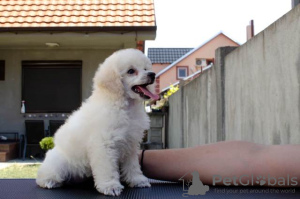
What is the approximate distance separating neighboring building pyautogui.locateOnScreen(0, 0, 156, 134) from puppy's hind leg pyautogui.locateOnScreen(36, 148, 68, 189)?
671 centimetres

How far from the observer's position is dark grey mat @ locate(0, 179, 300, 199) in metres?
2.19

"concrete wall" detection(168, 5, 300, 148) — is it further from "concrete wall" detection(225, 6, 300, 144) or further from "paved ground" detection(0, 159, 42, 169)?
"paved ground" detection(0, 159, 42, 169)

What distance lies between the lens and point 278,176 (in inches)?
88.8

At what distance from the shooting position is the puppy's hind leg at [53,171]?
244 centimetres

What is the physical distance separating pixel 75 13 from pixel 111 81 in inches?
279

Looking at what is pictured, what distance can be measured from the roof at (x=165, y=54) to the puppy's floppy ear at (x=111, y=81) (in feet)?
149

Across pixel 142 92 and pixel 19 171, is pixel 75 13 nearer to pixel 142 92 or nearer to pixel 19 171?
pixel 19 171

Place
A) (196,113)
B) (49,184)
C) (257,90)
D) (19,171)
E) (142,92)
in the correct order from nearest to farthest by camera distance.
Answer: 1. (49,184)
2. (142,92)
3. (257,90)
4. (19,171)
5. (196,113)

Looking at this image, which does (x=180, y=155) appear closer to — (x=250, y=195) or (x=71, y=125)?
(x=250, y=195)

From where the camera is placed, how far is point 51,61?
9.84m

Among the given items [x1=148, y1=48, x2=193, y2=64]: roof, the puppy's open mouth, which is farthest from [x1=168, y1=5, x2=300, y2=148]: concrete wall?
[x1=148, y1=48, x2=193, y2=64]: roof

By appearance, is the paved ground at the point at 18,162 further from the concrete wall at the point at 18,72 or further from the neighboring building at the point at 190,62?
the neighboring building at the point at 190,62

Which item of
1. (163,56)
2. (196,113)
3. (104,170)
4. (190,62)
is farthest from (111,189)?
(163,56)
